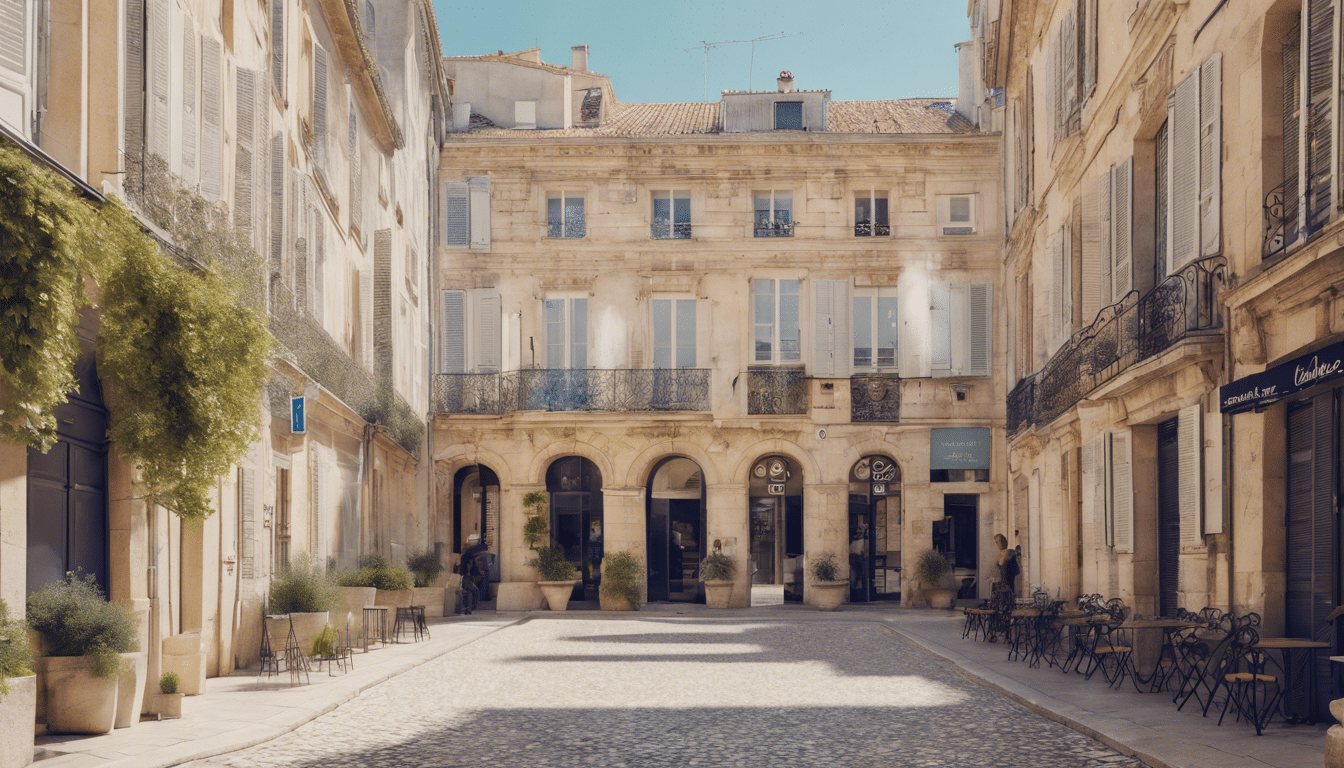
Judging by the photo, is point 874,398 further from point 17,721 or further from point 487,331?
point 17,721

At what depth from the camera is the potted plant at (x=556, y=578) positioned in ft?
89.1

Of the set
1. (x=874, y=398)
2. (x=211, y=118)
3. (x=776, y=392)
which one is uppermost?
(x=211, y=118)

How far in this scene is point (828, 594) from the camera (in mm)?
27688

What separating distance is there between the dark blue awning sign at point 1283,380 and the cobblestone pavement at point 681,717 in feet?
8.86

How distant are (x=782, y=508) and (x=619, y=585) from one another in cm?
442

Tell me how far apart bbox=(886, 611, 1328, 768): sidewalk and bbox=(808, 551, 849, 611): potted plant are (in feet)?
42.6

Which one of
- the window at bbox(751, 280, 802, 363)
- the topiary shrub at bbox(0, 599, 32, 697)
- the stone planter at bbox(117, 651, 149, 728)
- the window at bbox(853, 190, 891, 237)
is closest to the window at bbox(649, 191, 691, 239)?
the window at bbox(751, 280, 802, 363)

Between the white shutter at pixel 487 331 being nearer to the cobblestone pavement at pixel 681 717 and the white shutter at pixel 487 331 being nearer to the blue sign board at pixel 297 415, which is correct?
the cobblestone pavement at pixel 681 717

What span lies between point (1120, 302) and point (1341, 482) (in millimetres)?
5238

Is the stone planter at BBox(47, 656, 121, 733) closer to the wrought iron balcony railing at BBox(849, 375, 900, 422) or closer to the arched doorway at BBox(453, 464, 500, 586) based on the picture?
the arched doorway at BBox(453, 464, 500, 586)

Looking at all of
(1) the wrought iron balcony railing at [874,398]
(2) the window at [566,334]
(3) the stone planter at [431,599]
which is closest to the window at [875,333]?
(1) the wrought iron balcony railing at [874,398]

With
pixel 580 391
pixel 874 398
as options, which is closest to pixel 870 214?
pixel 874 398

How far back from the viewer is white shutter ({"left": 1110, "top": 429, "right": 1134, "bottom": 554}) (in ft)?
47.5

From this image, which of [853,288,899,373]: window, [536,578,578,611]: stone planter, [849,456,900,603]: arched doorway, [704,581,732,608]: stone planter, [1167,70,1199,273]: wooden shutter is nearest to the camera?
[1167,70,1199,273]: wooden shutter
